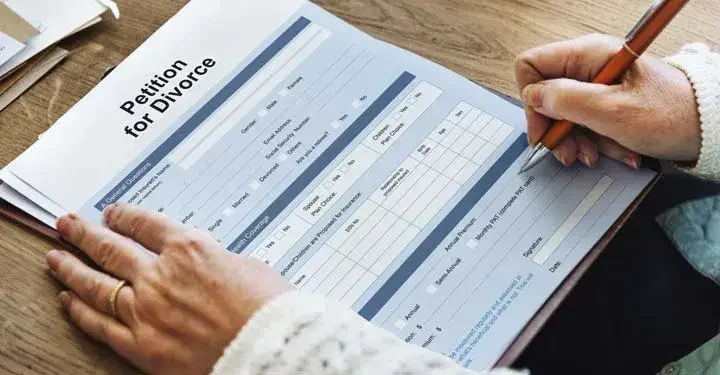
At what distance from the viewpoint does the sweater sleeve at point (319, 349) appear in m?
0.66

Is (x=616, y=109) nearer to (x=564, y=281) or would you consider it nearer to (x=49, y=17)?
(x=564, y=281)

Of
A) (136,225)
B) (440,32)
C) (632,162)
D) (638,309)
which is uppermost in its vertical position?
(440,32)

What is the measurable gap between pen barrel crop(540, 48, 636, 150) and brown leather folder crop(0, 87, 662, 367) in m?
0.08

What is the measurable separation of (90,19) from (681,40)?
0.60 m

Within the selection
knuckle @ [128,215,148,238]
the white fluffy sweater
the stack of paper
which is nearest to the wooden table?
the stack of paper

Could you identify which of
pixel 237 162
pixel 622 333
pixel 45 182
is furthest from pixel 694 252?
pixel 45 182

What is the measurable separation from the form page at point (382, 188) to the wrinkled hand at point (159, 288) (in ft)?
0.10

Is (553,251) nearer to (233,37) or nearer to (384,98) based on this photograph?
(384,98)

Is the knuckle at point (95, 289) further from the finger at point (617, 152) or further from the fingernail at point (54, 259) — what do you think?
the finger at point (617, 152)

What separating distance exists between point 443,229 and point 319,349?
0.18 m

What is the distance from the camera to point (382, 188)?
2.66 ft

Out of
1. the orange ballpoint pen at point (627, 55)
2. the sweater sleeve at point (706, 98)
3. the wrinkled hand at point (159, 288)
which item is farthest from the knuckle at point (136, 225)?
the sweater sleeve at point (706, 98)

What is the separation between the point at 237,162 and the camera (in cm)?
83

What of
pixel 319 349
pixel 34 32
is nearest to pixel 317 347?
pixel 319 349
